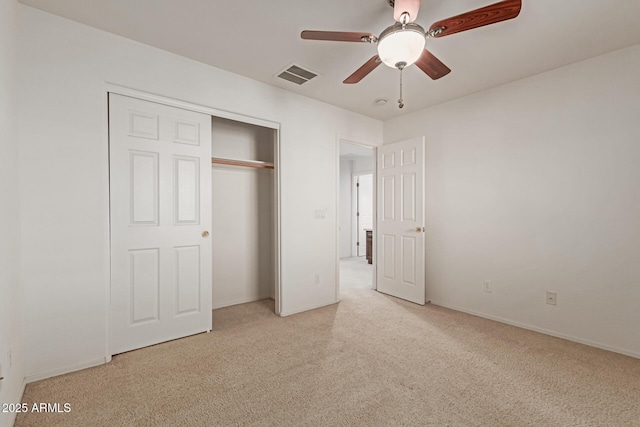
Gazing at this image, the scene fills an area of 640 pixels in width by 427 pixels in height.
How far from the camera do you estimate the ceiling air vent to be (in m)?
2.83

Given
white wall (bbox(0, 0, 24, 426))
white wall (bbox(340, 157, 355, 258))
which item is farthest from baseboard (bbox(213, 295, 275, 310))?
white wall (bbox(340, 157, 355, 258))

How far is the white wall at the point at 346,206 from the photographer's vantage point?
24.1 feet

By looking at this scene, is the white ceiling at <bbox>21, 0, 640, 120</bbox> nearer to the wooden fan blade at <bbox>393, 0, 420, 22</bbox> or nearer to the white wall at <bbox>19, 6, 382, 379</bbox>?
the white wall at <bbox>19, 6, 382, 379</bbox>

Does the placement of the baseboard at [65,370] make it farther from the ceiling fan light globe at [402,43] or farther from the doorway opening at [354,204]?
the doorway opening at [354,204]

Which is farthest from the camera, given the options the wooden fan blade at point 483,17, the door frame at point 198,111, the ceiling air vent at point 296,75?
the ceiling air vent at point 296,75

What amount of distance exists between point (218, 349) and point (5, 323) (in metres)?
1.38

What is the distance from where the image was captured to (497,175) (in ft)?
10.5

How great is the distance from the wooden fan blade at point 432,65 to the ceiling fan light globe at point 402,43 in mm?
173

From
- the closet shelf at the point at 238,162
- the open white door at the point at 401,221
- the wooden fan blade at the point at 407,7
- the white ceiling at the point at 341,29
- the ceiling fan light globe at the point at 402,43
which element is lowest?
the open white door at the point at 401,221

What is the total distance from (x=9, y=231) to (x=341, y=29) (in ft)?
8.29

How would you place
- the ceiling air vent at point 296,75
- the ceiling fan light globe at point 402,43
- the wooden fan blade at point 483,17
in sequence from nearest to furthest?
the wooden fan blade at point 483,17 → the ceiling fan light globe at point 402,43 → the ceiling air vent at point 296,75

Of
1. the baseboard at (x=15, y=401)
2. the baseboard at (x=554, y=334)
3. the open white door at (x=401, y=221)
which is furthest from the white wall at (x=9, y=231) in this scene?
the baseboard at (x=554, y=334)

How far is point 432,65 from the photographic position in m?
2.00

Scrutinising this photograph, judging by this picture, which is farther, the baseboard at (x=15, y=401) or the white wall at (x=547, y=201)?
→ the white wall at (x=547, y=201)
